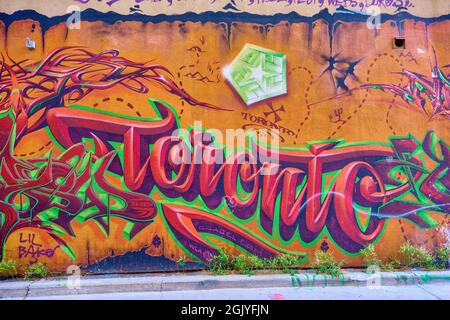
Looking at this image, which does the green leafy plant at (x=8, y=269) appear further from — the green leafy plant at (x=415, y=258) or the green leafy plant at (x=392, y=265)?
the green leafy plant at (x=415, y=258)

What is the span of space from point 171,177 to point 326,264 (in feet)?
8.15

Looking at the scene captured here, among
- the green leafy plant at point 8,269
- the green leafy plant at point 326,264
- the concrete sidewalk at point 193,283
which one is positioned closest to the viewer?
the concrete sidewalk at point 193,283

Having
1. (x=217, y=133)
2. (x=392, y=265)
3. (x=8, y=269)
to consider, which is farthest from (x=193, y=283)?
(x=392, y=265)

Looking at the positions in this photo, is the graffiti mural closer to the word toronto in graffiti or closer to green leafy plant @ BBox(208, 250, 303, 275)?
the word toronto in graffiti

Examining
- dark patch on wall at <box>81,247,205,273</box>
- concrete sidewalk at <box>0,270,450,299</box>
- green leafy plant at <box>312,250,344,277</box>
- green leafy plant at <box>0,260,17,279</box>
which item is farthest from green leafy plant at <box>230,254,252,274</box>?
green leafy plant at <box>0,260,17,279</box>

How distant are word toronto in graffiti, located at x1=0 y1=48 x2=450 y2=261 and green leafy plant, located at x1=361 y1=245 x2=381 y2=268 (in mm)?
100

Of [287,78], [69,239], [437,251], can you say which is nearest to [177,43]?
[287,78]

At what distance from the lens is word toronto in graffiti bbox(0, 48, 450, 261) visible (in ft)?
20.9

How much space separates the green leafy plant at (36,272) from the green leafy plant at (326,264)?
3.68m

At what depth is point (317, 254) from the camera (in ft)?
21.3

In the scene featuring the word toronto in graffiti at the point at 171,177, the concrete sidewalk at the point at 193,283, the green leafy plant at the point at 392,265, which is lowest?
the concrete sidewalk at the point at 193,283

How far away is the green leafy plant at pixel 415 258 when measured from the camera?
6577 millimetres

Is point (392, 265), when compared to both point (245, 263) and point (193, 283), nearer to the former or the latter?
point (245, 263)

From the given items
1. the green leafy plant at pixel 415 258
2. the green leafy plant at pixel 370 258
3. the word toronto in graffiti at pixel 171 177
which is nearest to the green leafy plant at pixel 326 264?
the word toronto in graffiti at pixel 171 177
